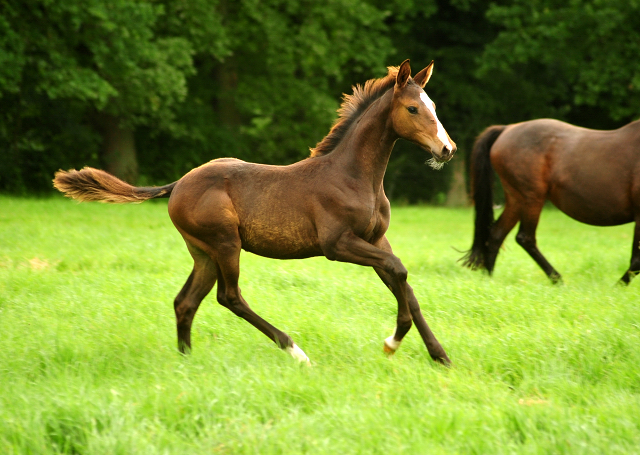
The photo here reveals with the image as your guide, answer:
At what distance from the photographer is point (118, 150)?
19312mm

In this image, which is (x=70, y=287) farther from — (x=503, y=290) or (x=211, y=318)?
(x=503, y=290)

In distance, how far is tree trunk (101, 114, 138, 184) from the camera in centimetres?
1916

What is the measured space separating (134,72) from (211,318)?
12.8 meters

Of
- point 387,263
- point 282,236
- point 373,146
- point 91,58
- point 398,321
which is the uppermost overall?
point 91,58

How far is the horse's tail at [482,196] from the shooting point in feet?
28.5

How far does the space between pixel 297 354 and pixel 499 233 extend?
183 inches

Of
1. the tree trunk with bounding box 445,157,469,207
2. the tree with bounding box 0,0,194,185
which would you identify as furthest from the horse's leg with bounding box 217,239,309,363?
the tree trunk with bounding box 445,157,469,207

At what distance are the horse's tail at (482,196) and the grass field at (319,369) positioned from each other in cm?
49

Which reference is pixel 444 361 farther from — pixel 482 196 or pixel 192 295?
pixel 482 196

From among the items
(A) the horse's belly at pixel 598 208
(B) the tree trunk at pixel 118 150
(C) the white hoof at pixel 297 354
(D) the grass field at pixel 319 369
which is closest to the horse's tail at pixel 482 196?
(D) the grass field at pixel 319 369

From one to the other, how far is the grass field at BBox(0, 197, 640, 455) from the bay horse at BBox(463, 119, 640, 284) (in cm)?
58

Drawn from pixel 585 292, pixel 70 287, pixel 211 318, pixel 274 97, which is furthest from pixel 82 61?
pixel 585 292

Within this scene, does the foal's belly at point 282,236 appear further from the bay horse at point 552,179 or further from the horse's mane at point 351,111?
the bay horse at point 552,179

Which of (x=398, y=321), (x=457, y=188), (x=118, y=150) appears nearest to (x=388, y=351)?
(x=398, y=321)
